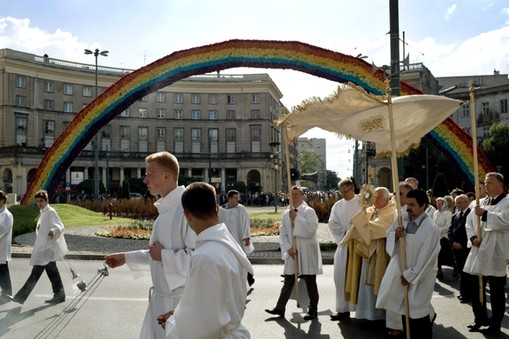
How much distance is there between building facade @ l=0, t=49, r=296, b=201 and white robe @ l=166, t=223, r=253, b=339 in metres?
68.1

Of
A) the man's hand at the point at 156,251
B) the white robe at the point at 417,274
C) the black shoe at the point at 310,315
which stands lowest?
the black shoe at the point at 310,315

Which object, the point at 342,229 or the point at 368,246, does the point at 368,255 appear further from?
the point at 342,229

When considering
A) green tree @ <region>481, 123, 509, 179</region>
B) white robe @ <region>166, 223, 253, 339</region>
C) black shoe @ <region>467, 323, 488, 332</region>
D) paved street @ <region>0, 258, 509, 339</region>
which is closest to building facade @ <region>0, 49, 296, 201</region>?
green tree @ <region>481, 123, 509, 179</region>

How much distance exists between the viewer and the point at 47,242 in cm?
893

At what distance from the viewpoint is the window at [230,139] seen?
8700 centimetres

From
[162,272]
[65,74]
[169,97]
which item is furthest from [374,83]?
[169,97]

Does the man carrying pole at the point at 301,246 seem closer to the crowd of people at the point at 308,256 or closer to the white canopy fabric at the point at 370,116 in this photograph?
the crowd of people at the point at 308,256

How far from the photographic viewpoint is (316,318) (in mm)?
7699

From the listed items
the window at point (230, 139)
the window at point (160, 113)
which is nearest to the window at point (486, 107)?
the window at point (230, 139)

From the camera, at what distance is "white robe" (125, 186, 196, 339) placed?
13.1ft

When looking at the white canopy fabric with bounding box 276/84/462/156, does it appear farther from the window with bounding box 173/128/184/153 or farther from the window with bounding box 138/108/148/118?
the window with bounding box 173/128/184/153

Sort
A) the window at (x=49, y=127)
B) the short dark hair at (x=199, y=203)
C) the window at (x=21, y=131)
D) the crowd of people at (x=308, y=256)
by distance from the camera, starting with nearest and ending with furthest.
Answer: the crowd of people at (x=308, y=256)
the short dark hair at (x=199, y=203)
the window at (x=21, y=131)
the window at (x=49, y=127)

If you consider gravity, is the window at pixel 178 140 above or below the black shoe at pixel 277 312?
above

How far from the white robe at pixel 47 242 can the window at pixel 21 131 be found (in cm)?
6827
